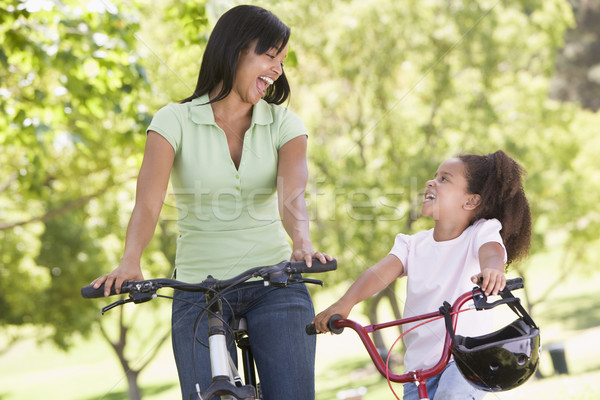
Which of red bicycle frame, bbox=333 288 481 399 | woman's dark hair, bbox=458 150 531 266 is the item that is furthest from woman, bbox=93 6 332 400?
woman's dark hair, bbox=458 150 531 266

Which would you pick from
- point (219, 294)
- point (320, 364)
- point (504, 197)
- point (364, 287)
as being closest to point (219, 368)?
point (219, 294)

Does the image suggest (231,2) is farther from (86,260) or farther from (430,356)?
(86,260)

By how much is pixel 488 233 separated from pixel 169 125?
1185 mm

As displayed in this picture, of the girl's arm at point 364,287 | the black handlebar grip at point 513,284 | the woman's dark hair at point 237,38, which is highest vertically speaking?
the woman's dark hair at point 237,38

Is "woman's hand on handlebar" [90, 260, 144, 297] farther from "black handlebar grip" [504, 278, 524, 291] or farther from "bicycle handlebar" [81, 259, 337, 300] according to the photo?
"black handlebar grip" [504, 278, 524, 291]

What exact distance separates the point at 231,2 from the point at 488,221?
3181mm

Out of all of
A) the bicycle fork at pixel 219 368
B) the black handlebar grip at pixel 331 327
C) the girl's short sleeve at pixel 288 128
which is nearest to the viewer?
the bicycle fork at pixel 219 368

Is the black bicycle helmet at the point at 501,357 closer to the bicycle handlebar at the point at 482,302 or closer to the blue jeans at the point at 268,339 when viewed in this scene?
the bicycle handlebar at the point at 482,302

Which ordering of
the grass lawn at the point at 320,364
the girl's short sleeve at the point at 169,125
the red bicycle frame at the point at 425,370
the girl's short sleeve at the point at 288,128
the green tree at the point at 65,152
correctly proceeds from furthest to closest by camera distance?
the grass lawn at the point at 320,364 < the green tree at the point at 65,152 < the girl's short sleeve at the point at 288,128 < the girl's short sleeve at the point at 169,125 < the red bicycle frame at the point at 425,370

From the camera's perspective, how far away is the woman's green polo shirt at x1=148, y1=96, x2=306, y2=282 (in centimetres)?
247

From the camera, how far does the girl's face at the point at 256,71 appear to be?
2545 mm

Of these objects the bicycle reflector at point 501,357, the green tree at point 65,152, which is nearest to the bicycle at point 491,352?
the bicycle reflector at point 501,357

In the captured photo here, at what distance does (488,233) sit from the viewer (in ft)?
8.29

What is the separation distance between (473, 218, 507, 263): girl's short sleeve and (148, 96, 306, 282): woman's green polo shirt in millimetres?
682
